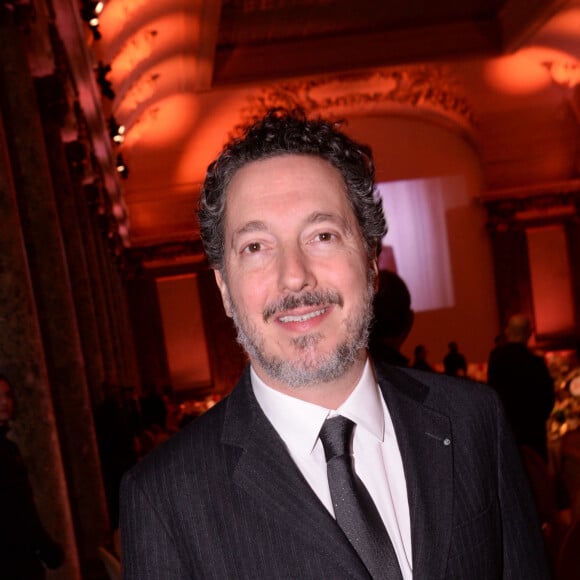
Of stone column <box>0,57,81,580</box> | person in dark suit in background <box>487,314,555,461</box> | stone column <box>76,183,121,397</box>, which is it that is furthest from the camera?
stone column <box>76,183,121,397</box>

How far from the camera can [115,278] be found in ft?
64.0

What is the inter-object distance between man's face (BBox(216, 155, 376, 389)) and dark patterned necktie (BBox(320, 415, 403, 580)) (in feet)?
0.58

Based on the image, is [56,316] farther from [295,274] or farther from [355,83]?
[355,83]

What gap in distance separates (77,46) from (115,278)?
838 centimetres

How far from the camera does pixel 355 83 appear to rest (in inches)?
878

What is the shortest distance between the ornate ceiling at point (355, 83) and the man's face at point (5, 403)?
13.9 metres

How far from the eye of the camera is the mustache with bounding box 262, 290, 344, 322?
74.7 inches

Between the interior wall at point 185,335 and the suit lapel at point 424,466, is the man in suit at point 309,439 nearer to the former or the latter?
the suit lapel at point 424,466

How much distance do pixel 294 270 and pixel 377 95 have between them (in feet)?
70.3

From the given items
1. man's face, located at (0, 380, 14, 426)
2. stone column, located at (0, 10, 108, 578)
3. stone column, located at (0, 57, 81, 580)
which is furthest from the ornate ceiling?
man's face, located at (0, 380, 14, 426)

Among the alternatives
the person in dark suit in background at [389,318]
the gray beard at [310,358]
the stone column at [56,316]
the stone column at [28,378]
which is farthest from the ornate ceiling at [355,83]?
the gray beard at [310,358]

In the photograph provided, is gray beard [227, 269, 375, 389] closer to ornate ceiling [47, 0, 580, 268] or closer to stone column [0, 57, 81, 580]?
stone column [0, 57, 81, 580]

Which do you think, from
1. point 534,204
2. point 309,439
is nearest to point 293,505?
point 309,439

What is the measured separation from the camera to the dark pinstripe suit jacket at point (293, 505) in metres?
1.82
